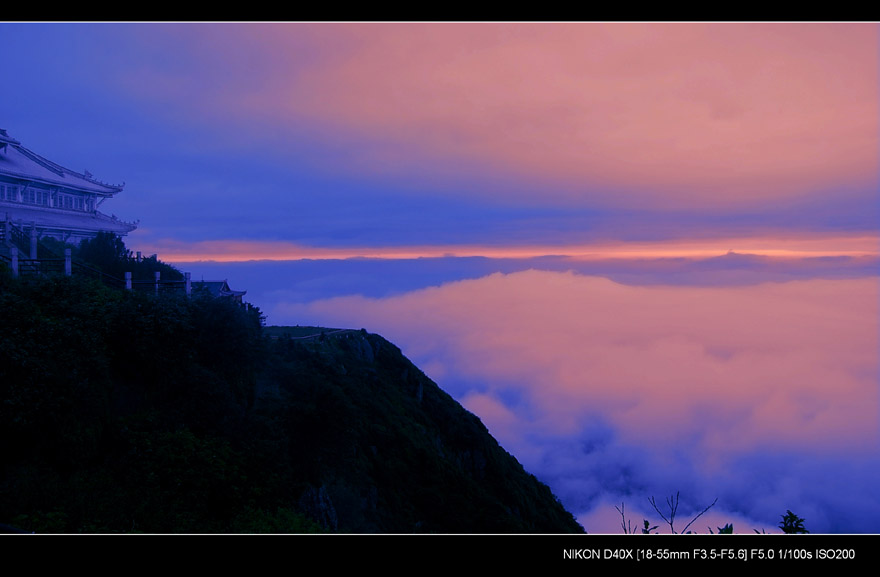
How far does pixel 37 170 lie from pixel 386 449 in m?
21.8

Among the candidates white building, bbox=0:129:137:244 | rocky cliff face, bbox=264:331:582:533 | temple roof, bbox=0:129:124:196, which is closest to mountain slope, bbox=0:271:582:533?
rocky cliff face, bbox=264:331:582:533

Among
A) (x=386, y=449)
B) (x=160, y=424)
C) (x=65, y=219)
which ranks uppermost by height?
(x=65, y=219)

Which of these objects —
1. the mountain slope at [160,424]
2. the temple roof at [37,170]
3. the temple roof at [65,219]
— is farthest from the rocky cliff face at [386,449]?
the temple roof at [37,170]

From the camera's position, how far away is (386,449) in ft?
79.4

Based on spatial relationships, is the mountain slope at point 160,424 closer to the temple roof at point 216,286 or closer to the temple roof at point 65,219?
the temple roof at point 216,286

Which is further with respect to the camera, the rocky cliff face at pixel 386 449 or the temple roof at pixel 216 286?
the temple roof at pixel 216 286

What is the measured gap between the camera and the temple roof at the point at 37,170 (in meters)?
23.5

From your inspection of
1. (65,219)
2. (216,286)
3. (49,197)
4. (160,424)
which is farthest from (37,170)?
(160,424)

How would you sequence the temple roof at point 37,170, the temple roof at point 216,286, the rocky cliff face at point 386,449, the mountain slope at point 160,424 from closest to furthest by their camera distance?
the mountain slope at point 160,424
the rocky cliff face at point 386,449
the temple roof at point 216,286
the temple roof at point 37,170

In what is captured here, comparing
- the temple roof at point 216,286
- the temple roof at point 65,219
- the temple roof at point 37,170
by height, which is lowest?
the temple roof at point 216,286

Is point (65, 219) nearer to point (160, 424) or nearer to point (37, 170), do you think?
point (37, 170)

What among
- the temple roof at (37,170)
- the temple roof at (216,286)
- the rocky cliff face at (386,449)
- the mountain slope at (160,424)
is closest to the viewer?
the mountain slope at (160,424)
